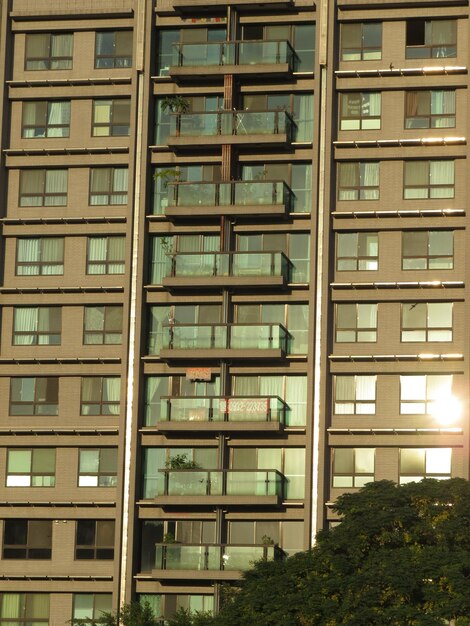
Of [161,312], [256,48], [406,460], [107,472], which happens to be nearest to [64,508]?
[107,472]

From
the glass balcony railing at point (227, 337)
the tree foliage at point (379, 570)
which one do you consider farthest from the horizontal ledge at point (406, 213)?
the tree foliage at point (379, 570)

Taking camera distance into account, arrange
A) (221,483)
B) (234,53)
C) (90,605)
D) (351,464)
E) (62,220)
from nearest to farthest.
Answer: (221,483), (351,464), (90,605), (234,53), (62,220)

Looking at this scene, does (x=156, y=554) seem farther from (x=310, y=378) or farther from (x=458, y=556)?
(x=458, y=556)

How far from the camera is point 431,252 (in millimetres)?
84688

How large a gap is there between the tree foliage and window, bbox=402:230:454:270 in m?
14.0

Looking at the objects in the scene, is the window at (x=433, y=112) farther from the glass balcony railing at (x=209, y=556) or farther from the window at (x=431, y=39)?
the glass balcony railing at (x=209, y=556)

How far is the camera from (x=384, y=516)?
7131 centimetres

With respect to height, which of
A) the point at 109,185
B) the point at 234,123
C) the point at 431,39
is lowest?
the point at 109,185

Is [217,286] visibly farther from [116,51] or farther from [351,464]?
[116,51]

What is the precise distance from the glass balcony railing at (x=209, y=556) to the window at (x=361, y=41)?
21816mm

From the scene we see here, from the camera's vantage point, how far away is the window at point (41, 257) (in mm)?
87500

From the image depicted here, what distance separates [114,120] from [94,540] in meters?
18.6

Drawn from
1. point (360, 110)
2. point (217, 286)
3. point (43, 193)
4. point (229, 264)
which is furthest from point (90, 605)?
point (360, 110)

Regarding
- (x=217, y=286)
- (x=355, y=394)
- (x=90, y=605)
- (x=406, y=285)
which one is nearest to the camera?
(x=90, y=605)
